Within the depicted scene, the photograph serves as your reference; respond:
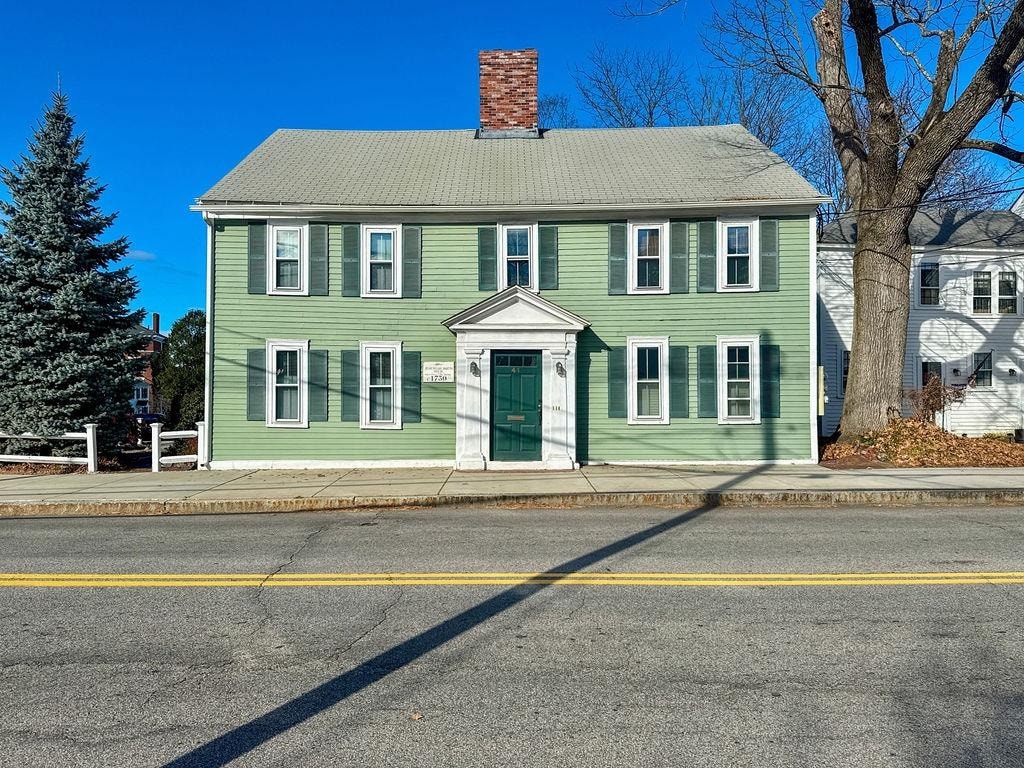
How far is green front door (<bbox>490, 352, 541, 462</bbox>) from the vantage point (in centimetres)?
1355

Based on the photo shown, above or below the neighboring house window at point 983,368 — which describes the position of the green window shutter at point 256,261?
above

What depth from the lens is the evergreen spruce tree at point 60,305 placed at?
46.0 ft

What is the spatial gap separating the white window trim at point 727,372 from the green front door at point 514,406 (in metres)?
3.95

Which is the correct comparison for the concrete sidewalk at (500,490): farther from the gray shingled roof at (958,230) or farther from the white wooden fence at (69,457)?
the gray shingled roof at (958,230)

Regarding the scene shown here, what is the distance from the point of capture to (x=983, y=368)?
68.6 feet

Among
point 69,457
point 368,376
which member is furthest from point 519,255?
point 69,457

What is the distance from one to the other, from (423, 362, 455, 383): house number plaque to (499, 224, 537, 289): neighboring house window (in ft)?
7.00

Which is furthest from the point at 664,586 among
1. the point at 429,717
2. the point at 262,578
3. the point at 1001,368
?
the point at 1001,368

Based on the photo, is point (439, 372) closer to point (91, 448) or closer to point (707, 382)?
point (707, 382)

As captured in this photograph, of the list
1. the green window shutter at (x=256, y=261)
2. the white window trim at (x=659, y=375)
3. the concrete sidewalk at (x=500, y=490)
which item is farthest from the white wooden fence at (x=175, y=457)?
the white window trim at (x=659, y=375)

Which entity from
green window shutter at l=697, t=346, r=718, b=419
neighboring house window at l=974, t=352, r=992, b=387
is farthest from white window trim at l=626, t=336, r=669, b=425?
neighboring house window at l=974, t=352, r=992, b=387

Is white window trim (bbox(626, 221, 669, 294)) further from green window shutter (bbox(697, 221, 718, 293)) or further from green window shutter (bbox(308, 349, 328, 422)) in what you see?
green window shutter (bbox(308, 349, 328, 422))

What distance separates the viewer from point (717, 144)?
55.4ft

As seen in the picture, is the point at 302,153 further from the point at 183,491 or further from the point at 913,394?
the point at 913,394
